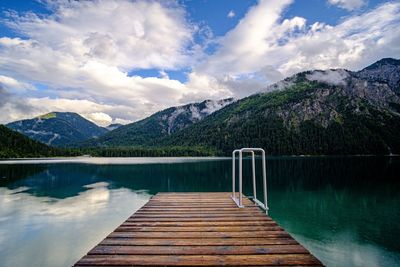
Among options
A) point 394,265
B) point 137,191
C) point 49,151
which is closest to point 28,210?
point 137,191

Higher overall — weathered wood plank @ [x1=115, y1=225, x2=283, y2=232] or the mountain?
the mountain

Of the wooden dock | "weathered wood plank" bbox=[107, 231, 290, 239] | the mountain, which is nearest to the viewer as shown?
the wooden dock

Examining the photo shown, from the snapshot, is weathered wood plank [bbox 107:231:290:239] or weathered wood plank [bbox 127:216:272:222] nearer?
weathered wood plank [bbox 107:231:290:239]

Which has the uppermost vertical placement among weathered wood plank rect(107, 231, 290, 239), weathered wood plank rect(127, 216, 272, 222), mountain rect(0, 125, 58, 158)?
mountain rect(0, 125, 58, 158)

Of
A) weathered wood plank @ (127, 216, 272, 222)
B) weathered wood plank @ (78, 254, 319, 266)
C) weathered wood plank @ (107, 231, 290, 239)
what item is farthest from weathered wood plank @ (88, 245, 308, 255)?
weathered wood plank @ (127, 216, 272, 222)

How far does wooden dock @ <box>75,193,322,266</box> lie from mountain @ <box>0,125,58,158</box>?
16667 cm

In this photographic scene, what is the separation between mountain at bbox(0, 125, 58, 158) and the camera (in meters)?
150

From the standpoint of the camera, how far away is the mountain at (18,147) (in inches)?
5902

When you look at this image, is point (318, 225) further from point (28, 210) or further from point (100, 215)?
point (28, 210)

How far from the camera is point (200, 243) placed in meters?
7.21

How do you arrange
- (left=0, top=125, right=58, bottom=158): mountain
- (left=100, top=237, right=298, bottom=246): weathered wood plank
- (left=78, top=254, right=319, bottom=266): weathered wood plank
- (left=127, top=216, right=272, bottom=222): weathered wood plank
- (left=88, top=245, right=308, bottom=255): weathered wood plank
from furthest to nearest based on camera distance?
(left=0, top=125, right=58, bottom=158): mountain, (left=127, top=216, right=272, bottom=222): weathered wood plank, (left=100, top=237, right=298, bottom=246): weathered wood plank, (left=88, top=245, right=308, bottom=255): weathered wood plank, (left=78, top=254, right=319, bottom=266): weathered wood plank

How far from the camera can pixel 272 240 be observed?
24.1 ft

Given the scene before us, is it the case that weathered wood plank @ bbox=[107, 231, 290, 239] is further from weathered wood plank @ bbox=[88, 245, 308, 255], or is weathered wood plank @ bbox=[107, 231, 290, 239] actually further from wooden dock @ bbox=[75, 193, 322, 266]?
weathered wood plank @ bbox=[88, 245, 308, 255]

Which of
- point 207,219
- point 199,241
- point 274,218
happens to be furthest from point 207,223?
point 274,218
